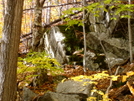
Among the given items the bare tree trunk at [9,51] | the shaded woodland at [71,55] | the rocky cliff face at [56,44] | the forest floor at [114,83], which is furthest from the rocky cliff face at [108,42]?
the bare tree trunk at [9,51]

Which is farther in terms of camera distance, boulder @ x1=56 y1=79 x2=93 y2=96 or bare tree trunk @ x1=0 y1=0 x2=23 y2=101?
boulder @ x1=56 y1=79 x2=93 y2=96

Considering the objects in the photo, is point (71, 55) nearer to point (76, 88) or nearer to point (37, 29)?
point (37, 29)

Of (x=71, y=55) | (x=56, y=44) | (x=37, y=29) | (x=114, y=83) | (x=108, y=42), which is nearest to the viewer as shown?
(x=114, y=83)

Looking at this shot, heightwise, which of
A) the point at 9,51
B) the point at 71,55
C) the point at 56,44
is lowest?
the point at 71,55

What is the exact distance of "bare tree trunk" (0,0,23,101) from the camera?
3479 mm

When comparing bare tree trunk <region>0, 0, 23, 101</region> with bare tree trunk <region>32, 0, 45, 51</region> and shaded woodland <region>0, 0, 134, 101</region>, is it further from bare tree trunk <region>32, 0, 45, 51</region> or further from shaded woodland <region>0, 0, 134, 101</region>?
bare tree trunk <region>32, 0, 45, 51</region>

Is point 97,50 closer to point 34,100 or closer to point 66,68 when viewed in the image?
point 66,68

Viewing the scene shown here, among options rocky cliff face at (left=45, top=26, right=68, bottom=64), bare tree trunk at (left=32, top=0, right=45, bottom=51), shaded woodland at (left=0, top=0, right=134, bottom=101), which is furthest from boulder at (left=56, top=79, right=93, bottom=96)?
rocky cliff face at (left=45, top=26, right=68, bottom=64)

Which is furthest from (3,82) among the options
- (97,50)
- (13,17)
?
(97,50)

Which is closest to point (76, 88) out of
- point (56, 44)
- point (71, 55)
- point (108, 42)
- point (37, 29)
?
point (37, 29)

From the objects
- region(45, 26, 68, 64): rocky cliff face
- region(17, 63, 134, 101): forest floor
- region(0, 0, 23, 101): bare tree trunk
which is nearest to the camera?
region(0, 0, 23, 101): bare tree trunk

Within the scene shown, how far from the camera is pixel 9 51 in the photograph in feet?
11.5

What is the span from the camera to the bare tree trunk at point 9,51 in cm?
348

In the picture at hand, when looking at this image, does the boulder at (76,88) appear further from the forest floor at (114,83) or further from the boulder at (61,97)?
the forest floor at (114,83)
